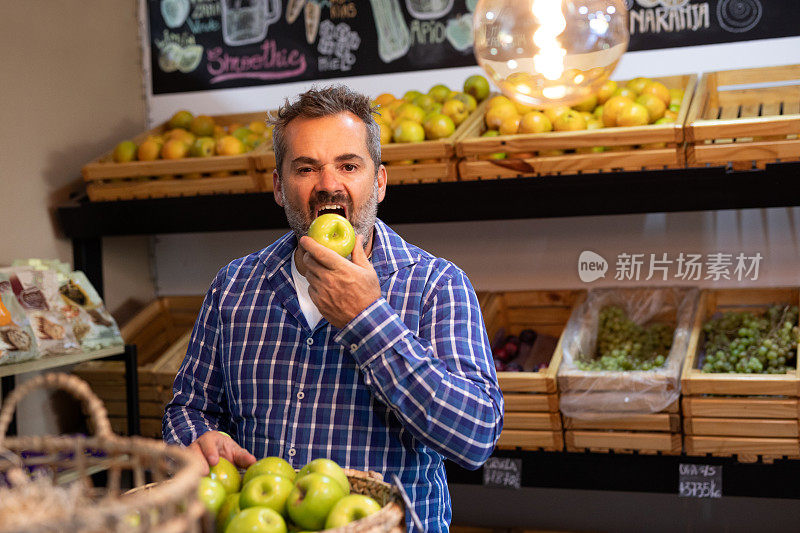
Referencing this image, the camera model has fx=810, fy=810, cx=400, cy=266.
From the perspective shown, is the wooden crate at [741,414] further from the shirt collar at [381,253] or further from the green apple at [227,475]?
the green apple at [227,475]

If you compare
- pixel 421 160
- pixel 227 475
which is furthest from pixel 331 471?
pixel 421 160

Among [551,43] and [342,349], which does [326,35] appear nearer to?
[551,43]

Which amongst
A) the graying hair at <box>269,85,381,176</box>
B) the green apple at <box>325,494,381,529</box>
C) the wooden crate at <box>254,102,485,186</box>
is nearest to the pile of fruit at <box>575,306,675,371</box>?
the wooden crate at <box>254,102,485,186</box>

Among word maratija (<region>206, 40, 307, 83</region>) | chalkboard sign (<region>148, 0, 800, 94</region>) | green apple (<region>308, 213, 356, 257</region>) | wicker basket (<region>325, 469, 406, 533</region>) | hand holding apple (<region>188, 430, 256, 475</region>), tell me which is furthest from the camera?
word maratija (<region>206, 40, 307, 83</region>)

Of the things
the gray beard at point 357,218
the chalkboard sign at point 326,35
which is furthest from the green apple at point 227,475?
the chalkboard sign at point 326,35

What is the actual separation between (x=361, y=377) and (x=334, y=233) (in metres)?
0.28

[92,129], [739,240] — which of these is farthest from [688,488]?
[92,129]

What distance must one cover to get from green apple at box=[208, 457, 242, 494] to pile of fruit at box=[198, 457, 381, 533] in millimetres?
31

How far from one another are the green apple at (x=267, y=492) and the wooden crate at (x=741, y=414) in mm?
1757

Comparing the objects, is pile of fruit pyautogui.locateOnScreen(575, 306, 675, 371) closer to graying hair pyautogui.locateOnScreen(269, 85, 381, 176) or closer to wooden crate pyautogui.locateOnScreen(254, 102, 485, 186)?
wooden crate pyautogui.locateOnScreen(254, 102, 485, 186)

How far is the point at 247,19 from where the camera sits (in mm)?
3637

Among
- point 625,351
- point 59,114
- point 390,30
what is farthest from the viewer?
point 390,30

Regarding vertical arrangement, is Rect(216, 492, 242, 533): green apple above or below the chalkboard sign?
below

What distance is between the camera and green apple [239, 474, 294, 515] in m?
1.05
